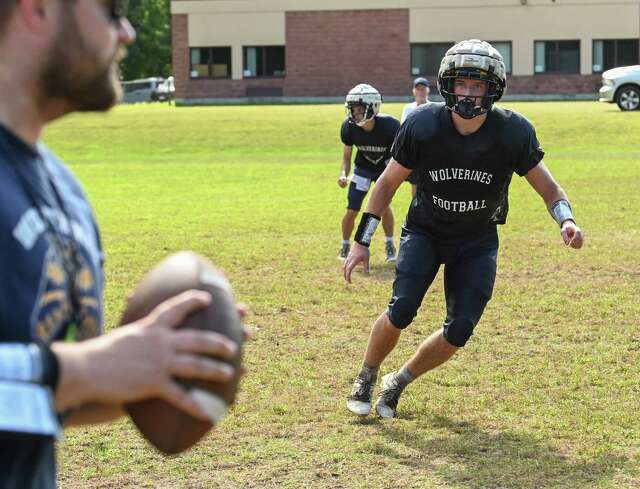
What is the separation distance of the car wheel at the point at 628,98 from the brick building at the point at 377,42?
2001 centimetres

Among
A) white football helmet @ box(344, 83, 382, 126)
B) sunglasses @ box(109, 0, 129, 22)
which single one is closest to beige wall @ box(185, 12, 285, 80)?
white football helmet @ box(344, 83, 382, 126)

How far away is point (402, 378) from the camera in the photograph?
6871mm

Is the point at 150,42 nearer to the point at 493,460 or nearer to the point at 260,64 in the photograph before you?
the point at 260,64

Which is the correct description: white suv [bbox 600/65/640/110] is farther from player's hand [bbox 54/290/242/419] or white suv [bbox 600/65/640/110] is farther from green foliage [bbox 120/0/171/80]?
green foliage [bbox 120/0/171/80]

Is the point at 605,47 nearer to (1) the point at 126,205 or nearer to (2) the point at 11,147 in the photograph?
(1) the point at 126,205

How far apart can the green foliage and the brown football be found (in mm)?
84309

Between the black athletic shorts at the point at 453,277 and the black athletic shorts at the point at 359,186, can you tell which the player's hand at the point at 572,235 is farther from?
the black athletic shorts at the point at 359,186

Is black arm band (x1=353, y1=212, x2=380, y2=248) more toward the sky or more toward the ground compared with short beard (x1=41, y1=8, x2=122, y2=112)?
more toward the ground

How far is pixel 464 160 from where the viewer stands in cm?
646

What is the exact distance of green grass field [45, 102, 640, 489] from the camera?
19.2 feet

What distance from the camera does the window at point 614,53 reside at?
5578cm

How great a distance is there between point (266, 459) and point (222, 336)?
3759 millimetres

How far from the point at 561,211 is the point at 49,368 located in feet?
16.0

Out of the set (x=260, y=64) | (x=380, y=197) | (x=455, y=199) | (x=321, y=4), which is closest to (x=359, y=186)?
(x=380, y=197)
